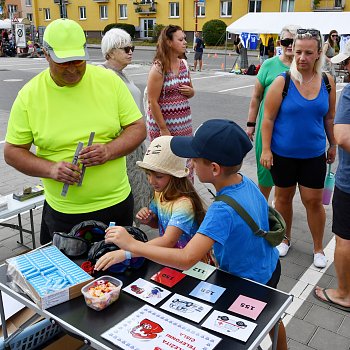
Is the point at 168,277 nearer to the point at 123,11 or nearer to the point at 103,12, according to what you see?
the point at 123,11

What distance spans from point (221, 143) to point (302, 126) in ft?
5.76

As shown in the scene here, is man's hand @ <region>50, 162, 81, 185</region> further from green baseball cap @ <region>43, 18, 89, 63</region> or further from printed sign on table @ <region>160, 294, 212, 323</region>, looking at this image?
printed sign on table @ <region>160, 294, 212, 323</region>

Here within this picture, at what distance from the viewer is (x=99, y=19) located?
1740 inches

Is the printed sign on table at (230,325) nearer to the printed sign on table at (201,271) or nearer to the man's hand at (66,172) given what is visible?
the printed sign on table at (201,271)

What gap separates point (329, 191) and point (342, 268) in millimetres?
1217

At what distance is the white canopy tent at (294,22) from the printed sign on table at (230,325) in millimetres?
13170

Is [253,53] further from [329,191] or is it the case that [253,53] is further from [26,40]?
[329,191]

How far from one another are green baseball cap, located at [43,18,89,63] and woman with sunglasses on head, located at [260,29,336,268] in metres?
1.69

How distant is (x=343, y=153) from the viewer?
9.14 feet

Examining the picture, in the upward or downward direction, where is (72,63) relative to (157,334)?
upward

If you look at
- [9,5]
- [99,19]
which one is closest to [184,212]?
[99,19]

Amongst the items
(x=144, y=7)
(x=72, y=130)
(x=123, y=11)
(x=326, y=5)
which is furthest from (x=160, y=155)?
(x=123, y=11)

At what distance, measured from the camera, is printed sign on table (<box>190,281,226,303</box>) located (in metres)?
1.88

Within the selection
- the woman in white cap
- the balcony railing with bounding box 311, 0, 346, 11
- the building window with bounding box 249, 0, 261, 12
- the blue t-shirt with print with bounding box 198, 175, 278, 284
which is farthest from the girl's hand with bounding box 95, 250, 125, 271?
the building window with bounding box 249, 0, 261, 12
